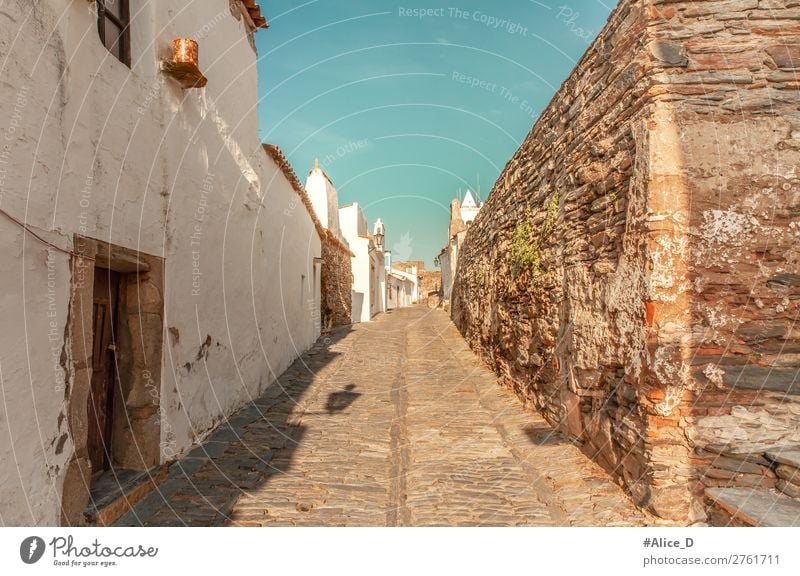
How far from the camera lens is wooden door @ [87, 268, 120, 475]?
4.24 meters

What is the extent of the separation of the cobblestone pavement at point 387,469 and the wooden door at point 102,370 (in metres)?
0.60

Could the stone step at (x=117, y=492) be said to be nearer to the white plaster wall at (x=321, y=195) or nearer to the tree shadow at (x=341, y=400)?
the tree shadow at (x=341, y=400)

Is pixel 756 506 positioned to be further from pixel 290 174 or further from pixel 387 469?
pixel 290 174

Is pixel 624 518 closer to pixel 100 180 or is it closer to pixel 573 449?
pixel 573 449

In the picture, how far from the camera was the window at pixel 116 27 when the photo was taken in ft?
13.5

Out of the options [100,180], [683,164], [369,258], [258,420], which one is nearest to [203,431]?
[258,420]

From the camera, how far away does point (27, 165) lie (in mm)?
3043

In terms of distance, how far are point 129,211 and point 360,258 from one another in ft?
70.2

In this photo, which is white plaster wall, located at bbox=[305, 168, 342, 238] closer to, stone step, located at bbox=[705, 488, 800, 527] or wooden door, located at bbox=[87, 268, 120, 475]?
wooden door, located at bbox=[87, 268, 120, 475]

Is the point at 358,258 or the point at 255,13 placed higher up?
the point at 255,13

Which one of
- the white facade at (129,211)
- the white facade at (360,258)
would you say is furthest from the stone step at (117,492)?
the white facade at (360,258)

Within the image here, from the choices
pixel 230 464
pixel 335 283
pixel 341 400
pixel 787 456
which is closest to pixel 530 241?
pixel 341 400

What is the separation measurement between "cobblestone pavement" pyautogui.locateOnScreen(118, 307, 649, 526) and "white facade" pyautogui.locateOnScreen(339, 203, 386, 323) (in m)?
16.1

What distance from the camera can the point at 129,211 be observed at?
169 inches
